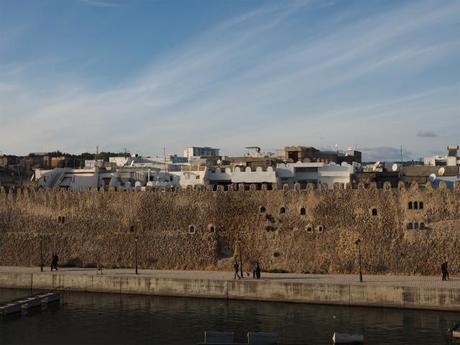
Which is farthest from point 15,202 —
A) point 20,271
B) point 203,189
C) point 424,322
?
point 424,322

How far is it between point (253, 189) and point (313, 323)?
11305 mm

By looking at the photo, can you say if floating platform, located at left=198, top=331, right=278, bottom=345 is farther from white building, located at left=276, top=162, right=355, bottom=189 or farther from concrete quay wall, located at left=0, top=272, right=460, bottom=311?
white building, located at left=276, top=162, right=355, bottom=189

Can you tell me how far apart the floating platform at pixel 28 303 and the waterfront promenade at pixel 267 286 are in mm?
2674

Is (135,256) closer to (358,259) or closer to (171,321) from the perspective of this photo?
(171,321)

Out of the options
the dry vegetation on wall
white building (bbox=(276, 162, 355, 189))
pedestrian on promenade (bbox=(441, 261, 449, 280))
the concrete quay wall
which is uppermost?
white building (bbox=(276, 162, 355, 189))

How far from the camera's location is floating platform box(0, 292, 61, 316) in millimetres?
27484

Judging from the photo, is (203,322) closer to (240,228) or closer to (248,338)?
(248,338)

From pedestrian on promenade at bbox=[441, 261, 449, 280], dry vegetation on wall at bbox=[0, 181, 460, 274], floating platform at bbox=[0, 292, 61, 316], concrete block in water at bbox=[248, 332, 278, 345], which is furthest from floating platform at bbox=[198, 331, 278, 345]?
dry vegetation on wall at bbox=[0, 181, 460, 274]

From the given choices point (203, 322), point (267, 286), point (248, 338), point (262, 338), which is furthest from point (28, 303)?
point (262, 338)

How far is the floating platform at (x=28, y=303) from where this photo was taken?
2748 cm

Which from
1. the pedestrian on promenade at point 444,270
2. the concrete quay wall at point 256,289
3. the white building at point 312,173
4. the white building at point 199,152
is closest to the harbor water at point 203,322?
the concrete quay wall at point 256,289

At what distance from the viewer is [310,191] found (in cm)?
3350

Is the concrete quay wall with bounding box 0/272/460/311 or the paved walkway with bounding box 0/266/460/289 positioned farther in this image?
the paved walkway with bounding box 0/266/460/289

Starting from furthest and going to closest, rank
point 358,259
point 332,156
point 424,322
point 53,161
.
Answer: point 53,161 → point 332,156 → point 358,259 → point 424,322
